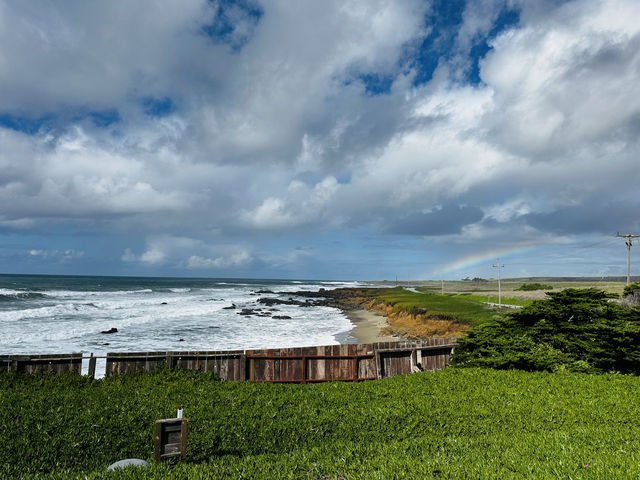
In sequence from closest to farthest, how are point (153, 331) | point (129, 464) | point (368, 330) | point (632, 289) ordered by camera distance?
point (129, 464) → point (632, 289) → point (153, 331) → point (368, 330)

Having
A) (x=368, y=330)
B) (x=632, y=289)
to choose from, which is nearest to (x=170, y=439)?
(x=632, y=289)

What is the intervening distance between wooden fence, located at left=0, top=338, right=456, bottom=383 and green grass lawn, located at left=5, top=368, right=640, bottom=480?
0.72m

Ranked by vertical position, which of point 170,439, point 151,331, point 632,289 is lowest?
point 151,331

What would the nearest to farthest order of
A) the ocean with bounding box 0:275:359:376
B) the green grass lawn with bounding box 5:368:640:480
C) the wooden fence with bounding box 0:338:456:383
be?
the green grass lawn with bounding box 5:368:640:480
the wooden fence with bounding box 0:338:456:383
the ocean with bounding box 0:275:359:376

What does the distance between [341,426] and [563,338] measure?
8.93m

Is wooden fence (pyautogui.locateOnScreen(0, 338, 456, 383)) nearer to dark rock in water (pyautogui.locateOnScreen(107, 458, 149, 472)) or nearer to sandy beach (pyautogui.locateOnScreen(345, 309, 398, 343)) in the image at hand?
dark rock in water (pyautogui.locateOnScreen(107, 458, 149, 472))

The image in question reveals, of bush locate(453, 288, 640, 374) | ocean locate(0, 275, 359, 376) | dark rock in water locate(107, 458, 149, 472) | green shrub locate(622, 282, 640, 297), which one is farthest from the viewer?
ocean locate(0, 275, 359, 376)

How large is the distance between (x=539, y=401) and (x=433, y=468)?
16.5 ft

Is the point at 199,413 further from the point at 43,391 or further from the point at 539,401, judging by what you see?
the point at 539,401

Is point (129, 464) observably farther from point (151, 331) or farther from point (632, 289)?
point (151, 331)

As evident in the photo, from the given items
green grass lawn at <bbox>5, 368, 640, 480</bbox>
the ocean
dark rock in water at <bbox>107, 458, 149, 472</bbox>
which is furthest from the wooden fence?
the ocean

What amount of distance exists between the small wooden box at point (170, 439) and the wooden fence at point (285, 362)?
23.8 ft

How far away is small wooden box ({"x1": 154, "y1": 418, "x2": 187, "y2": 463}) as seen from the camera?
593 cm

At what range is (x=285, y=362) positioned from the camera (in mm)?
13758
